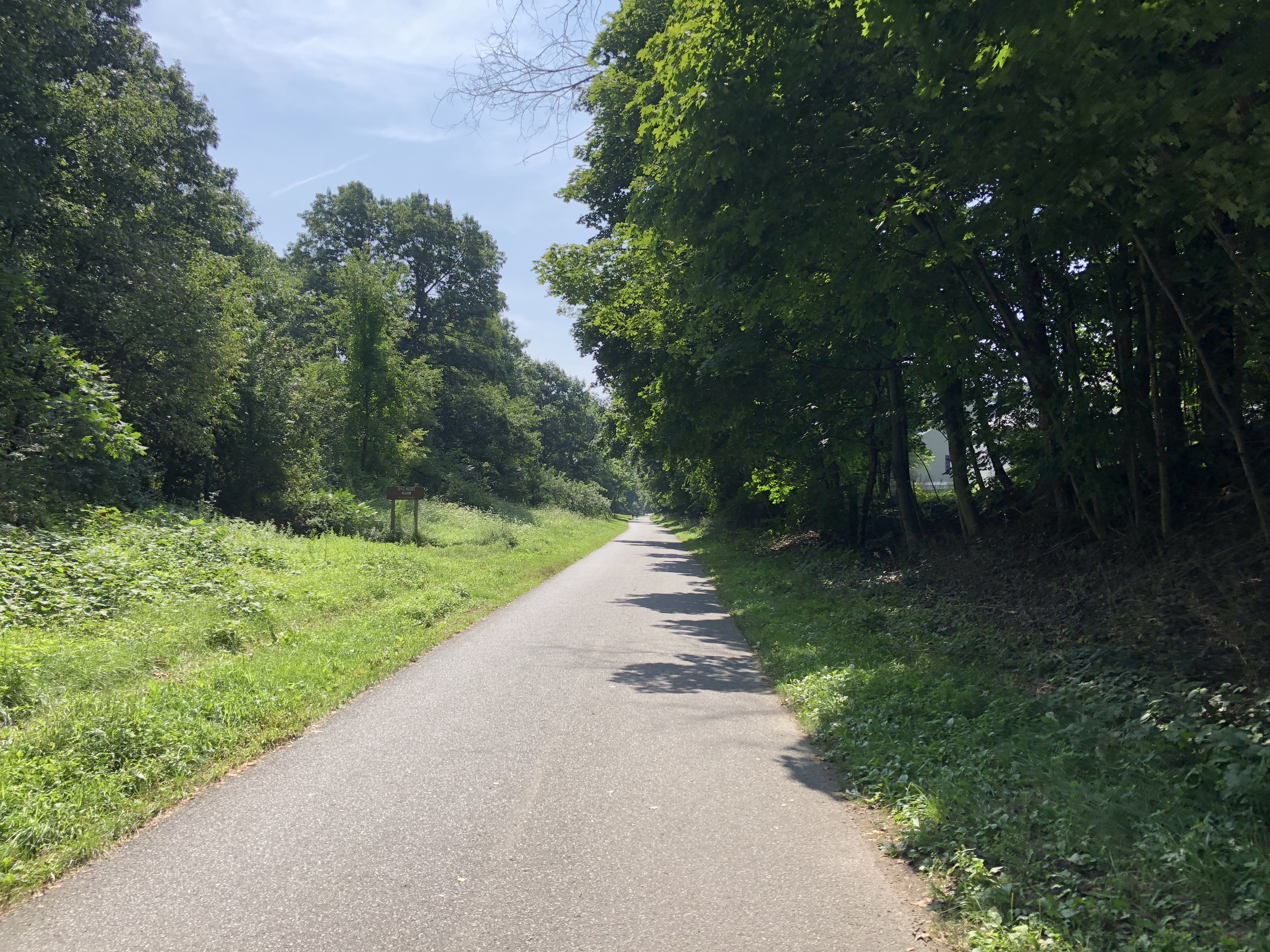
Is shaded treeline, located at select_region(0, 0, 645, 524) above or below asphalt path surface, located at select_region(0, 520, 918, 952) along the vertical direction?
above

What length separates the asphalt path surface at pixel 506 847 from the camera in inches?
124

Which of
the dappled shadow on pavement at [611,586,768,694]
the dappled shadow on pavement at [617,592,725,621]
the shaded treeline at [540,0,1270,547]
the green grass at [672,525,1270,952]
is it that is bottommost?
the dappled shadow on pavement at [617,592,725,621]

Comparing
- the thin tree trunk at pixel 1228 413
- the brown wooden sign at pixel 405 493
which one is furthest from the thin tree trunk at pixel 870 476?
the brown wooden sign at pixel 405 493

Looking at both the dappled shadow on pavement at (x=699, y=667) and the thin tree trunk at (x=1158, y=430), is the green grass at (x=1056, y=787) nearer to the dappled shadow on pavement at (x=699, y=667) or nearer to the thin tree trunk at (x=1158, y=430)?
the dappled shadow on pavement at (x=699, y=667)

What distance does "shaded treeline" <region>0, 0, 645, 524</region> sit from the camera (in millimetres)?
12570

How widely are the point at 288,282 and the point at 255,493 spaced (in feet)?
36.8

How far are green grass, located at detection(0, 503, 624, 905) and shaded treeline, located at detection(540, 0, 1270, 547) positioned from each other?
5.98 m

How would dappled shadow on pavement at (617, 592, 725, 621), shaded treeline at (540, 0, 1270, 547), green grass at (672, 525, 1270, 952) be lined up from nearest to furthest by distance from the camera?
green grass at (672, 525, 1270, 952), shaded treeline at (540, 0, 1270, 547), dappled shadow on pavement at (617, 592, 725, 621)

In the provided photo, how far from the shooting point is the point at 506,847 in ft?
12.9

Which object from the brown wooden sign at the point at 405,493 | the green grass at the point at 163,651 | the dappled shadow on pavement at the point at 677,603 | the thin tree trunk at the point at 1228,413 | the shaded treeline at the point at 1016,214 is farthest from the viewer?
the brown wooden sign at the point at 405,493

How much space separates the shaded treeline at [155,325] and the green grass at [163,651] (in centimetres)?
211

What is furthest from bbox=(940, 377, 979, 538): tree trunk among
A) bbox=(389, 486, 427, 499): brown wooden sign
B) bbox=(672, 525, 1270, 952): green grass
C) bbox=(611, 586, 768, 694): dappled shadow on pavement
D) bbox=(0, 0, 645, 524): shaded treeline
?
bbox=(0, 0, 645, 524): shaded treeline

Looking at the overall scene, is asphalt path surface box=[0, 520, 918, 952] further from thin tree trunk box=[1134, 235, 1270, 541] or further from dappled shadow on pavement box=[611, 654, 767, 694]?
thin tree trunk box=[1134, 235, 1270, 541]

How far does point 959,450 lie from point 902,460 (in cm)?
197
